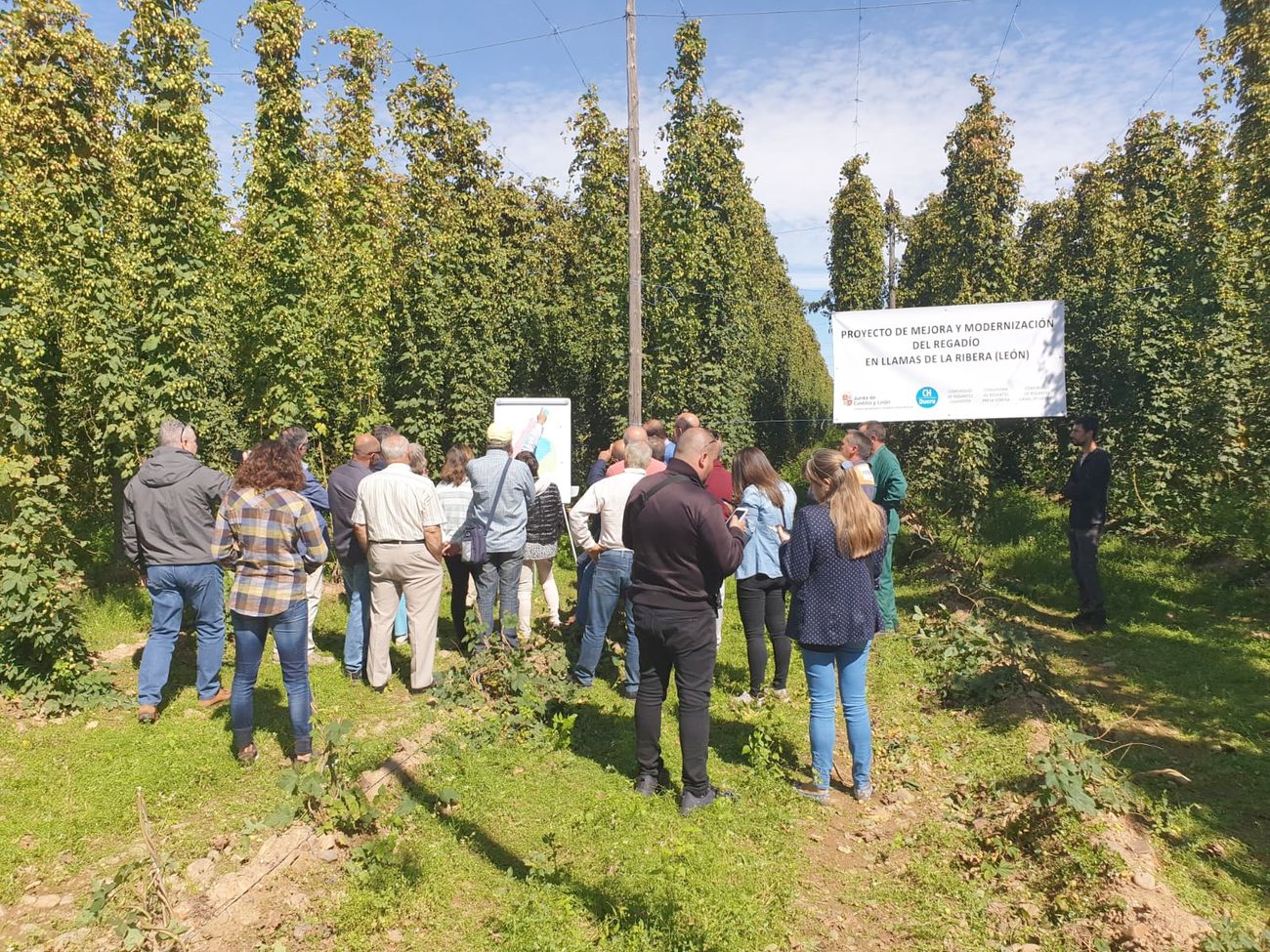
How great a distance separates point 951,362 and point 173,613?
337 inches

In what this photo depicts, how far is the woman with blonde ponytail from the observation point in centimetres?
445

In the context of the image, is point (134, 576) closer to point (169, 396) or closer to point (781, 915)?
point (169, 396)

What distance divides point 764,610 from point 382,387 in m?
9.49

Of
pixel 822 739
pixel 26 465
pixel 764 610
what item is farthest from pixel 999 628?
pixel 26 465

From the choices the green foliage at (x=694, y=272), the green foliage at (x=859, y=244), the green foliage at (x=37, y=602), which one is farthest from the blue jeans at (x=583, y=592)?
the green foliage at (x=859, y=244)

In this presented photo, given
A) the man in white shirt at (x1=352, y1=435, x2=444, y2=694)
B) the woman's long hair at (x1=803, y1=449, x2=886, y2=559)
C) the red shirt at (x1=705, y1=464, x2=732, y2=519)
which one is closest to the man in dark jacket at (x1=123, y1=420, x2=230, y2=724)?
the man in white shirt at (x1=352, y1=435, x2=444, y2=694)

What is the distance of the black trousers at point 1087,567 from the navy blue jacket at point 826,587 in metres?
4.87

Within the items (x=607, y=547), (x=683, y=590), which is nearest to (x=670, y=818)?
(x=683, y=590)

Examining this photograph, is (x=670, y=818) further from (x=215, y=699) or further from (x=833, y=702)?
(x=215, y=699)

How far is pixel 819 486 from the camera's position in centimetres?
464

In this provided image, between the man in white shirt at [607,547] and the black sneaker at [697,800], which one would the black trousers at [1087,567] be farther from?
the black sneaker at [697,800]

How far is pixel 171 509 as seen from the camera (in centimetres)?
539

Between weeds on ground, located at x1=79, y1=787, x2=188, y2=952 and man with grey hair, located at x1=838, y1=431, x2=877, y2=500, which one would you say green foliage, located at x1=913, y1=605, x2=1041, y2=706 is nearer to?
man with grey hair, located at x1=838, y1=431, x2=877, y2=500

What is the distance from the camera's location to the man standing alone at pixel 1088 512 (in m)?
8.07
